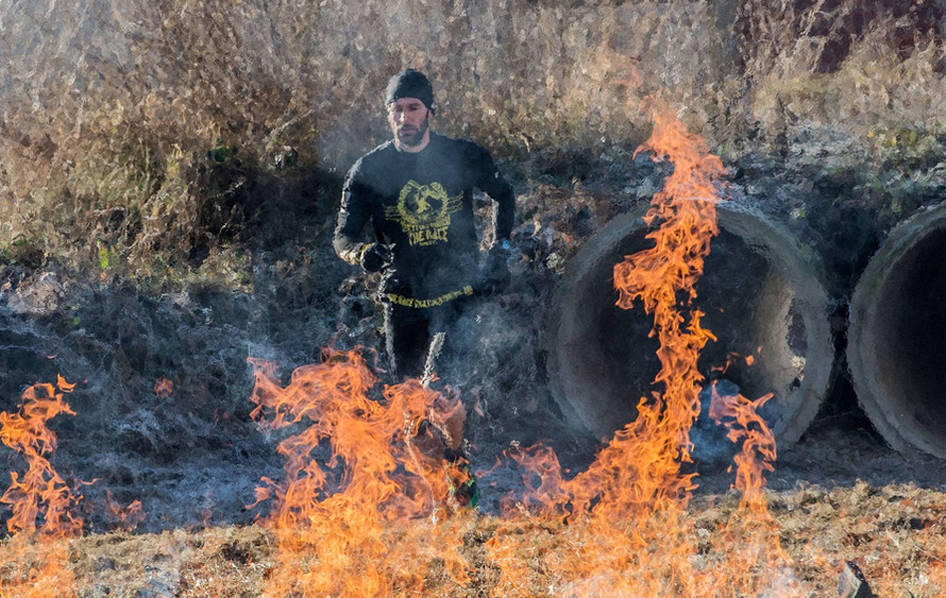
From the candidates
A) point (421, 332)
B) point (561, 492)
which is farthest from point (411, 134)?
point (561, 492)

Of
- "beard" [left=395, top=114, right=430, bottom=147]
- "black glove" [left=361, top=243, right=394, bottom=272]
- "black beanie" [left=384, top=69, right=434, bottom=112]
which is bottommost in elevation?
"black glove" [left=361, top=243, right=394, bottom=272]

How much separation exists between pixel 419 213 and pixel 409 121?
0.49m

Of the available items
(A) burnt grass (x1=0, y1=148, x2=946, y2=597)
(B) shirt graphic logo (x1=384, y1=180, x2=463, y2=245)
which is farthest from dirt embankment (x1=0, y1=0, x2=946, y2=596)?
(B) shirt graphic logo (x1=384, y1=180, x2=463, y2=245)

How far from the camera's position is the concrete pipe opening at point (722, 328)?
→ 634 centimetres

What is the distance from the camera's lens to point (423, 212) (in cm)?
557

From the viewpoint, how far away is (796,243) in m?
6.25

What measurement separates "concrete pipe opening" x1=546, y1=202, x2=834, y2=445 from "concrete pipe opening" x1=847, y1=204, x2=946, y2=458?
243mm

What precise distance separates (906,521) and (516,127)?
504cm

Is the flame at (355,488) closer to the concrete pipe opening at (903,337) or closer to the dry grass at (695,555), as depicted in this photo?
the dry grass at (695,555)

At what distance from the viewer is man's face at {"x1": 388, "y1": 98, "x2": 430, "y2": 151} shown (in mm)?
5527

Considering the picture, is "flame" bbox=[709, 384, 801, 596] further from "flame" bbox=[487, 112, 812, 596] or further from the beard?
the beard

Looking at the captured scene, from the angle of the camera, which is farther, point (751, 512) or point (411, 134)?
point (751, 512)

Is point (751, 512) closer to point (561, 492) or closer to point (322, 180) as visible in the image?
point (561, 492)

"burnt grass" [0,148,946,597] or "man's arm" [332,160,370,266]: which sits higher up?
"man's arm" [332,160,370,266]
